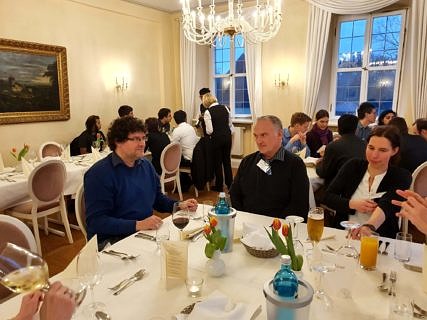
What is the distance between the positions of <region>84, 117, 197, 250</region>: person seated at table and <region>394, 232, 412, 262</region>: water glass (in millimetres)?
1031

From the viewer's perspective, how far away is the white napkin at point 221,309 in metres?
1.03

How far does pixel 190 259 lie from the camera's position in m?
1.46

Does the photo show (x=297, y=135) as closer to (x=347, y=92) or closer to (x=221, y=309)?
(x=347, y=92)

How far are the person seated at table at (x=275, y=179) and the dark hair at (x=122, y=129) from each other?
0.78 meters

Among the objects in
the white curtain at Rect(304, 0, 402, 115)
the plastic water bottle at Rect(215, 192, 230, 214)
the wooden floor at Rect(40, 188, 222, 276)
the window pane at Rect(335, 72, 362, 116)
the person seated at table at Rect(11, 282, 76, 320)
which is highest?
the white curtain at Rect(304, 0, 402, 115)

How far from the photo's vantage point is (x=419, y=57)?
504 centimetres

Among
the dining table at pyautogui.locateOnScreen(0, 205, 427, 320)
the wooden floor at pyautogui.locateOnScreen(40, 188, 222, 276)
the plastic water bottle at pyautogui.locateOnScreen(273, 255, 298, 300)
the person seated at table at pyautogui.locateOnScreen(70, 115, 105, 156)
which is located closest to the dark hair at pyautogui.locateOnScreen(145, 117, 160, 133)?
the person seated at table at pyautogui.locateOnScreen(70, 115, 105, 156)

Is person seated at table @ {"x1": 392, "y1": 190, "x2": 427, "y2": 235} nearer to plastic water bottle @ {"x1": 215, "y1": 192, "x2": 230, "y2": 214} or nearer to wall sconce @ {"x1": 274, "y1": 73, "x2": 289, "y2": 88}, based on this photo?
plastic water bottle @ {"x1": 215, "y1": 192, "x2": 230, "y2": 214}

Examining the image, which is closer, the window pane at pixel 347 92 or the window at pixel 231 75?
the window pane at pixel 347 92

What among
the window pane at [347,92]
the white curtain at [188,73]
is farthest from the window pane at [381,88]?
the white curtain at [188,73]

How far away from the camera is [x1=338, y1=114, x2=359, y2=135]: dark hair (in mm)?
3117

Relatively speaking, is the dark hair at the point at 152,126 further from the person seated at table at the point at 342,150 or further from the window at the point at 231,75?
the window at the point at 231,75

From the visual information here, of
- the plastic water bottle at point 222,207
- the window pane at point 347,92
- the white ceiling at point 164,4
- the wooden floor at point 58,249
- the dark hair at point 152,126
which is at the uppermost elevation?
the white ceiling at point 164,4

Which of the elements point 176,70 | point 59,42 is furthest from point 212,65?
point 59,42
